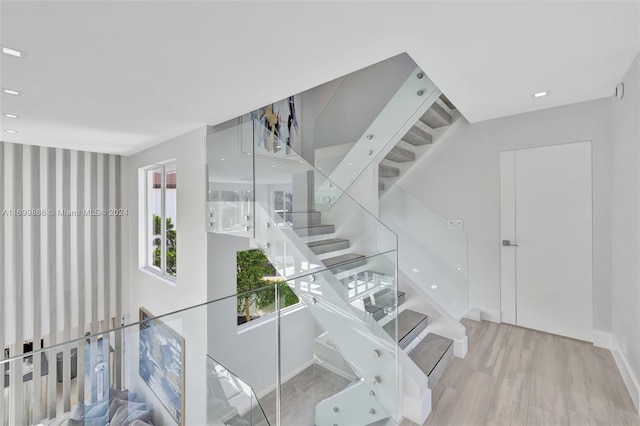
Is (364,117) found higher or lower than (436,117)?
higher

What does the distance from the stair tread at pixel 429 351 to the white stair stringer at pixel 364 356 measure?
10.3 inches

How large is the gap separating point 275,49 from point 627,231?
319 centimetres

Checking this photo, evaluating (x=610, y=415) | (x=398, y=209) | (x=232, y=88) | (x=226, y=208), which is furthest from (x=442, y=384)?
(x=232, y=88)

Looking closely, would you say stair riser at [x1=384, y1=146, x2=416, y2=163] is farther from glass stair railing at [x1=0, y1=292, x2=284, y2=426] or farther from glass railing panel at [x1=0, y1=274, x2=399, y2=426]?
glass stair railing at [x1=0, y1=292, x2=284, y2=426]

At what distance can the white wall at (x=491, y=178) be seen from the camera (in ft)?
9.65

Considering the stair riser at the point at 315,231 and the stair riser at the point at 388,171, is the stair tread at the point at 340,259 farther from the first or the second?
the stair riser at the point at 388,171

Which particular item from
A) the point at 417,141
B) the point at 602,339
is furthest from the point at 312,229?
the point at 602,339

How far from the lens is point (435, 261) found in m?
3.26

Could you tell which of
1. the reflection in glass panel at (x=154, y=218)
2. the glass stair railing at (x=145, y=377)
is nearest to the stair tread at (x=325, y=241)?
the glass stair railing at (x=145, y=377)

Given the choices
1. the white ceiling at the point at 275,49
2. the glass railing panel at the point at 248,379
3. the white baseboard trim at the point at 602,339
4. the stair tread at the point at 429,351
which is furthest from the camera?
the white baseboard trim at the point at 602,339

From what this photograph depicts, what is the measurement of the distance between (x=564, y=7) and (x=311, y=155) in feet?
12.9

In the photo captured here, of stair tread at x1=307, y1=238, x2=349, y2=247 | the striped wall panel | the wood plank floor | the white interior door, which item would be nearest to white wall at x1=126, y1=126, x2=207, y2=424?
the striped wall panel

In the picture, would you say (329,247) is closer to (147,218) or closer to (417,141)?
(417,141)

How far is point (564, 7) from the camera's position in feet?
5.34
